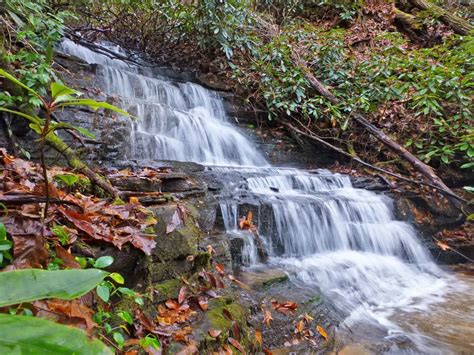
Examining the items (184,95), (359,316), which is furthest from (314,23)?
(359,316)

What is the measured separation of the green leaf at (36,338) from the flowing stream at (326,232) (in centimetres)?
308

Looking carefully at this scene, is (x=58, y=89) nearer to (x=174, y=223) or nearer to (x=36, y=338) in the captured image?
(x=36, y=338)

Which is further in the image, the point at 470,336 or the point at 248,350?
the point at 470,336

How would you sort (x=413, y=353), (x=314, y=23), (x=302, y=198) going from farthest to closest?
(x=314, y=23) → (x=302, y=198) → (x=413, y=353)

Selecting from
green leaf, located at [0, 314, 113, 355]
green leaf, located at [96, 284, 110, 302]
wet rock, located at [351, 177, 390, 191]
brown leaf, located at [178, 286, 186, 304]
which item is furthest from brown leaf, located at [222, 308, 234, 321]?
wet rock, located at [351, 177, 390, 191]

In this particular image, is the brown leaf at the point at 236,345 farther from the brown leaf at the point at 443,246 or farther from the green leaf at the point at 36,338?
the brown leaf at the point at 443,246

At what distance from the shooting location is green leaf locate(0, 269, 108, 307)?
1.87ft

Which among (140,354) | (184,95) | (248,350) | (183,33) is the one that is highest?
(183,33)

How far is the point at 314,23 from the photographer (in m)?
12.5

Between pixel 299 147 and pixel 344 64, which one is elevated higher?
pixel 344 64

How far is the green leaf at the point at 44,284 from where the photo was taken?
22.5 inches

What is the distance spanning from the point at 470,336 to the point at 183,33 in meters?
8.09

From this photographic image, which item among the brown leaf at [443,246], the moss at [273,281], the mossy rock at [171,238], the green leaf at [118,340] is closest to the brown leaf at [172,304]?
the mossy rock at [171,238]

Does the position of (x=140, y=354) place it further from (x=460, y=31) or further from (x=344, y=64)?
Result: (x=460, y=31)
